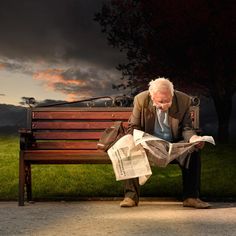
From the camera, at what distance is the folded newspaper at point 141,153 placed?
24.0ft

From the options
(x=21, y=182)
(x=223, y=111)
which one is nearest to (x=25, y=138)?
(x=21, y=182)

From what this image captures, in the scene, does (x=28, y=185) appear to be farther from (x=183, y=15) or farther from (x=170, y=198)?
(x=183, y=15)

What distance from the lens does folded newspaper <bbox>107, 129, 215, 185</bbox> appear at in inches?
289

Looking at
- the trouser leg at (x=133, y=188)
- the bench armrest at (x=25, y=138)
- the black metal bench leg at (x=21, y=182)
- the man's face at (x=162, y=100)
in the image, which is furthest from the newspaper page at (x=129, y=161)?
the bench armrest at (x=25, y=138)

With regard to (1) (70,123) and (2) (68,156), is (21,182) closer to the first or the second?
(2) (68,156)

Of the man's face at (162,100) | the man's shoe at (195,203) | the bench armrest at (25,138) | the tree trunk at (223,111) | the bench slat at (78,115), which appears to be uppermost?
the tree trunk at (223,111)


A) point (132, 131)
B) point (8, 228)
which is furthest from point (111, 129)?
point (8, 228)

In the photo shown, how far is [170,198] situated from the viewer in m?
8.63

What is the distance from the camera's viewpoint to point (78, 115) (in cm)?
902

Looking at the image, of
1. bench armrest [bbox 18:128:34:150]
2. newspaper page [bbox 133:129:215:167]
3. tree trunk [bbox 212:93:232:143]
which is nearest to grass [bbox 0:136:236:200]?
bench armrest [bbox 18:128:34:150]

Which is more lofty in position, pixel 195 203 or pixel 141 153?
pixel 141 153

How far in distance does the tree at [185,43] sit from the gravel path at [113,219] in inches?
514

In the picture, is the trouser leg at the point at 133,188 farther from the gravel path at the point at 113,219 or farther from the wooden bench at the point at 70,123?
the wooden bench at the point at 70,123

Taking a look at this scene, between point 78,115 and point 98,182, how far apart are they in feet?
4.34
